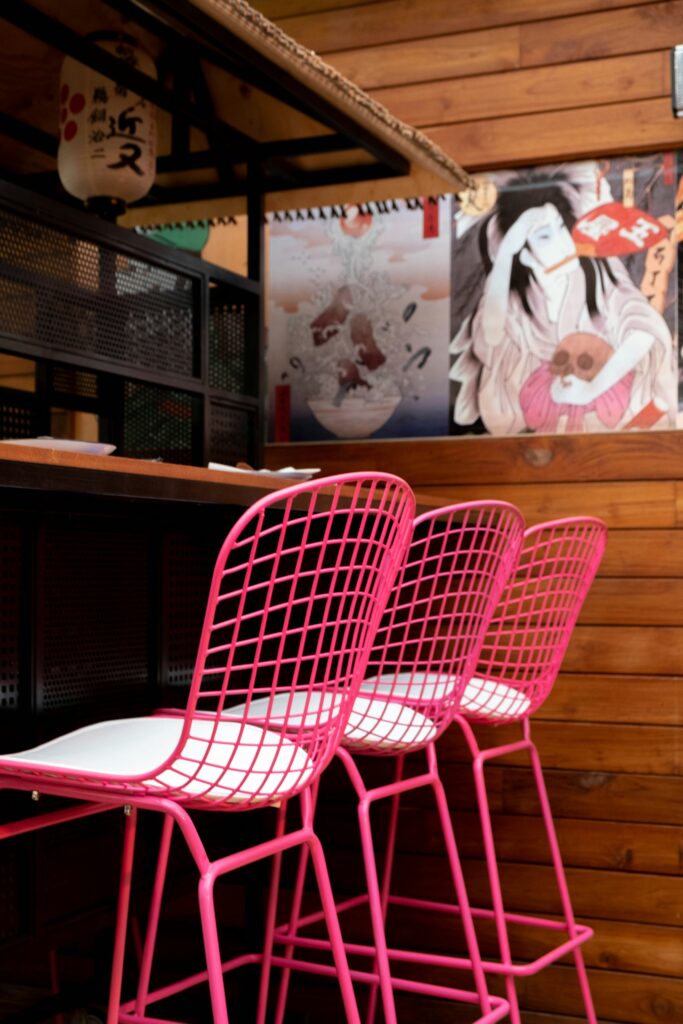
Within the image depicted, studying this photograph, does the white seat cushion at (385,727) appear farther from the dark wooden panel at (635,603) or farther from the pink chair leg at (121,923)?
the dark wooden panel at (635,603)

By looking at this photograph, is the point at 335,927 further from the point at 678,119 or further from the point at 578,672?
the point at 678,119

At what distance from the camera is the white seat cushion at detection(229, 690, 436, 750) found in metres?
2.13

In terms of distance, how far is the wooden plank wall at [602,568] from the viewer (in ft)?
10.4

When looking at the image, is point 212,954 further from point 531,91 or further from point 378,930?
point 531,91

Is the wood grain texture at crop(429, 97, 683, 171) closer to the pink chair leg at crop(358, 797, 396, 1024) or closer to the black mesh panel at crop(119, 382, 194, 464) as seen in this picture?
the black mesh panel at crop(119, 382, 194, 464)

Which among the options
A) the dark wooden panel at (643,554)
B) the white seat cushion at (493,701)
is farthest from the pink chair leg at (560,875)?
the dark wooden panel at (643,554)

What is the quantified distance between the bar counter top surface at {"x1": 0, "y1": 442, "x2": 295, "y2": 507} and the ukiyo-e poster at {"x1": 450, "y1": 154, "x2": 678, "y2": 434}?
61.3 inches

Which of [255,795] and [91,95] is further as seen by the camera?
[91,95]

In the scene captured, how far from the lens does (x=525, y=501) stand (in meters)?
3.33

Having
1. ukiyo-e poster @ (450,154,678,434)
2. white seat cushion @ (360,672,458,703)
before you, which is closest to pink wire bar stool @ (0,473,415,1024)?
white seat cushion @ (360,672,458,703)

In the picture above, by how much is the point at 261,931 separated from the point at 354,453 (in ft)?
4.19

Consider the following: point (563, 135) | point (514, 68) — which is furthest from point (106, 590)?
point (514, 68)

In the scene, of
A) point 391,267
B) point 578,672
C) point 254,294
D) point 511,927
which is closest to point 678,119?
point 391,267

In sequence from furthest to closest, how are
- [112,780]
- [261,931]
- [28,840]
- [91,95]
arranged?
[261,931]
[91,95]
[28,840]
[112,780]
